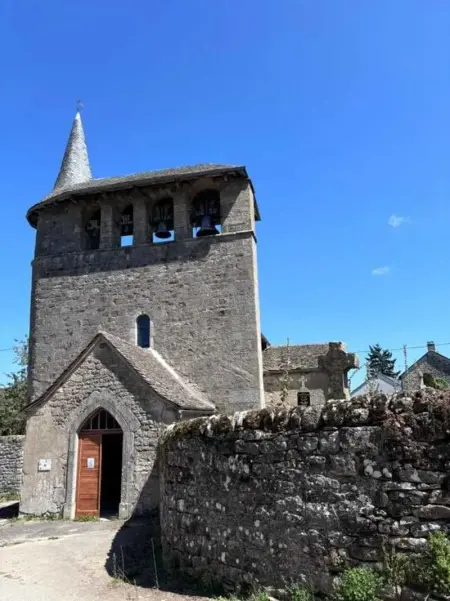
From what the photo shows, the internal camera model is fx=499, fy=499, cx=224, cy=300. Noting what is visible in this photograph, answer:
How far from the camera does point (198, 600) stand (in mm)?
5723

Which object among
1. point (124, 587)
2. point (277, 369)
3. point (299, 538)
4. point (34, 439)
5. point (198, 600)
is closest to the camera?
point (299, 538)

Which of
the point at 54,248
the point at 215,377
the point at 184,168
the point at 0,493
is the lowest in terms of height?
the point at 0,493

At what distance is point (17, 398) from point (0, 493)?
26.0 feet

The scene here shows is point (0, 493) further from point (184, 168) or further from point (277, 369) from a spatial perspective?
point (184, 168)

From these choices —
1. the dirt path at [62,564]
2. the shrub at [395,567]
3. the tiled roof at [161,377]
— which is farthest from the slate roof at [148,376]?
the shrub at [395,567]

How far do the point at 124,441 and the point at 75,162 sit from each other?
13356 millimetres

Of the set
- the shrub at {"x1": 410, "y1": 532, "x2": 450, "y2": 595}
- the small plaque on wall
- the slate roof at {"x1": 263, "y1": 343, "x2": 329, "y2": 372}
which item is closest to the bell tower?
the small plaque on wall

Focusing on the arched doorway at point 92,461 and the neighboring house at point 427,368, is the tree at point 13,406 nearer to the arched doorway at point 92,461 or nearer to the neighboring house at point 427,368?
the arched doorway at point 92,461

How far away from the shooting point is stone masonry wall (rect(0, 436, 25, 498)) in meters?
19.5

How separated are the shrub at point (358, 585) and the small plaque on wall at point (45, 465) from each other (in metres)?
9.88

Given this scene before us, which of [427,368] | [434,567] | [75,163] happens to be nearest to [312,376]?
[75,163]

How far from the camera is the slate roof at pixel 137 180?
16.8 m

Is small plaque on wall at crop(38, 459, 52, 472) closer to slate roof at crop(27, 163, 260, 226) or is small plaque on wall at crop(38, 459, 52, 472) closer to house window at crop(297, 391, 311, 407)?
slate roof at crop(27, 163, 260, 226)

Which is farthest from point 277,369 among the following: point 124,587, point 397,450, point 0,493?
point 397,450
